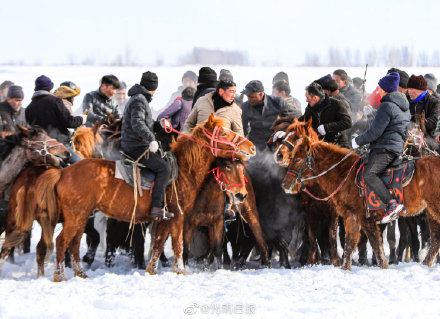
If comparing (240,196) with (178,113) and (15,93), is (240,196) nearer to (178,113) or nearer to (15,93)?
(178,113)

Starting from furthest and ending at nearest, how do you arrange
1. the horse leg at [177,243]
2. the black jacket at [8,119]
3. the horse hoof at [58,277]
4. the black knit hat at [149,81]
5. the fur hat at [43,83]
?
the black jacket at [8,119] → the fur hat at [43,83] → the black knit hat at [149,81] → the horse leg at [177,243] → the horse hoof at [58,277]

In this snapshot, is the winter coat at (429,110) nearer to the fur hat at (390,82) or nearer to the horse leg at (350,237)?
the fur hat at (390,82)

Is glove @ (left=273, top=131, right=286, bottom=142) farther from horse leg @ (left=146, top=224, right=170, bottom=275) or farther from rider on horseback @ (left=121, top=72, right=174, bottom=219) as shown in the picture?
horse leg @ (left=146, top=224, right=170, bottom=275)

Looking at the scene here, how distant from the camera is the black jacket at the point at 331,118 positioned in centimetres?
876

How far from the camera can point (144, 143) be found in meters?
7.44

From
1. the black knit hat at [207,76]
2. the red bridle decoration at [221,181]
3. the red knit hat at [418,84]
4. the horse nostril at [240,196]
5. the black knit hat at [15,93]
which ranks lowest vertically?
the horse nostril at [240,196]

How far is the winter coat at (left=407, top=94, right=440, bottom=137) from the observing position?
877cm

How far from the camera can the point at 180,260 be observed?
24.6 ft

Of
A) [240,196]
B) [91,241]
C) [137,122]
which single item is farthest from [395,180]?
[91,241]

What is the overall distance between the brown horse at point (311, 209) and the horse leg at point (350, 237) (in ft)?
1.77

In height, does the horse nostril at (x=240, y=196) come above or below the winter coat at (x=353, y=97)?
below

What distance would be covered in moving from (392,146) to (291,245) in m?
2.89

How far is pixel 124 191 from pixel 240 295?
2426 mm

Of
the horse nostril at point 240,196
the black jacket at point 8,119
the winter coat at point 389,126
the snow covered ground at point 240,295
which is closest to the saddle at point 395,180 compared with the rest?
the winter coat at point 389,126
